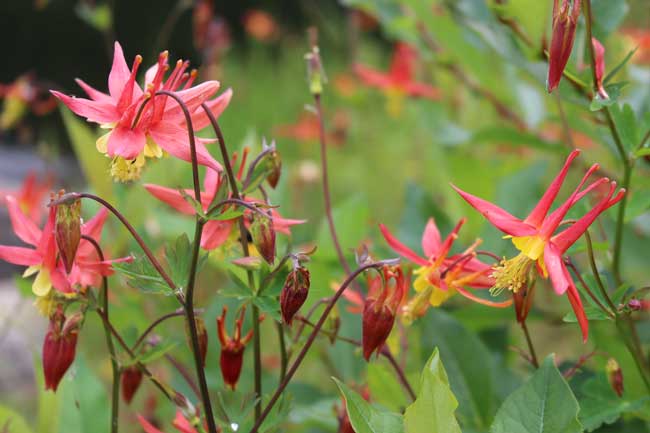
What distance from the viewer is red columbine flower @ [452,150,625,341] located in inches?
20.7

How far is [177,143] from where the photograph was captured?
1.88ft

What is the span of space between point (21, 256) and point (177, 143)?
0.16 m

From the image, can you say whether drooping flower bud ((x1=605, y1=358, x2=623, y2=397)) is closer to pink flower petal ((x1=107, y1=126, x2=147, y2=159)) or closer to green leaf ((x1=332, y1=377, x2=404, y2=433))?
green leaf ((x1=332, y1=377, x2=404, y2=433))

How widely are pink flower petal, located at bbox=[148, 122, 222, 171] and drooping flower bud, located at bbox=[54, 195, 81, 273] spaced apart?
0.23 feet

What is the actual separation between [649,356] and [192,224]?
726 millimetres

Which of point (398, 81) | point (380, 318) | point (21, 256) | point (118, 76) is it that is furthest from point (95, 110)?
point (398, 81)

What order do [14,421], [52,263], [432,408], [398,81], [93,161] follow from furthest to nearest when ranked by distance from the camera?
[398,81] → [93,161] → [14,421] → [52,263] → [432,408]

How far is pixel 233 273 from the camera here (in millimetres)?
617

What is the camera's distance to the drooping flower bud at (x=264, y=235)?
563 millimetres

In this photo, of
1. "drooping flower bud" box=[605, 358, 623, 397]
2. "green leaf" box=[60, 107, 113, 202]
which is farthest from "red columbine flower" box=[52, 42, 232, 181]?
"green leaf" box=[60, 107, 113, 202]

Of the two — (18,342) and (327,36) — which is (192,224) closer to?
(18,342)

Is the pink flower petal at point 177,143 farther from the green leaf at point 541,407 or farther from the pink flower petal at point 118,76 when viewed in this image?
the green leaf at point 541,407

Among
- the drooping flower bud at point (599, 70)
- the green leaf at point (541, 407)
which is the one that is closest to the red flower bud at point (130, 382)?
the green leaf at point (541, 407)

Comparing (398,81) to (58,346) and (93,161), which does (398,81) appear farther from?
(58,346)
